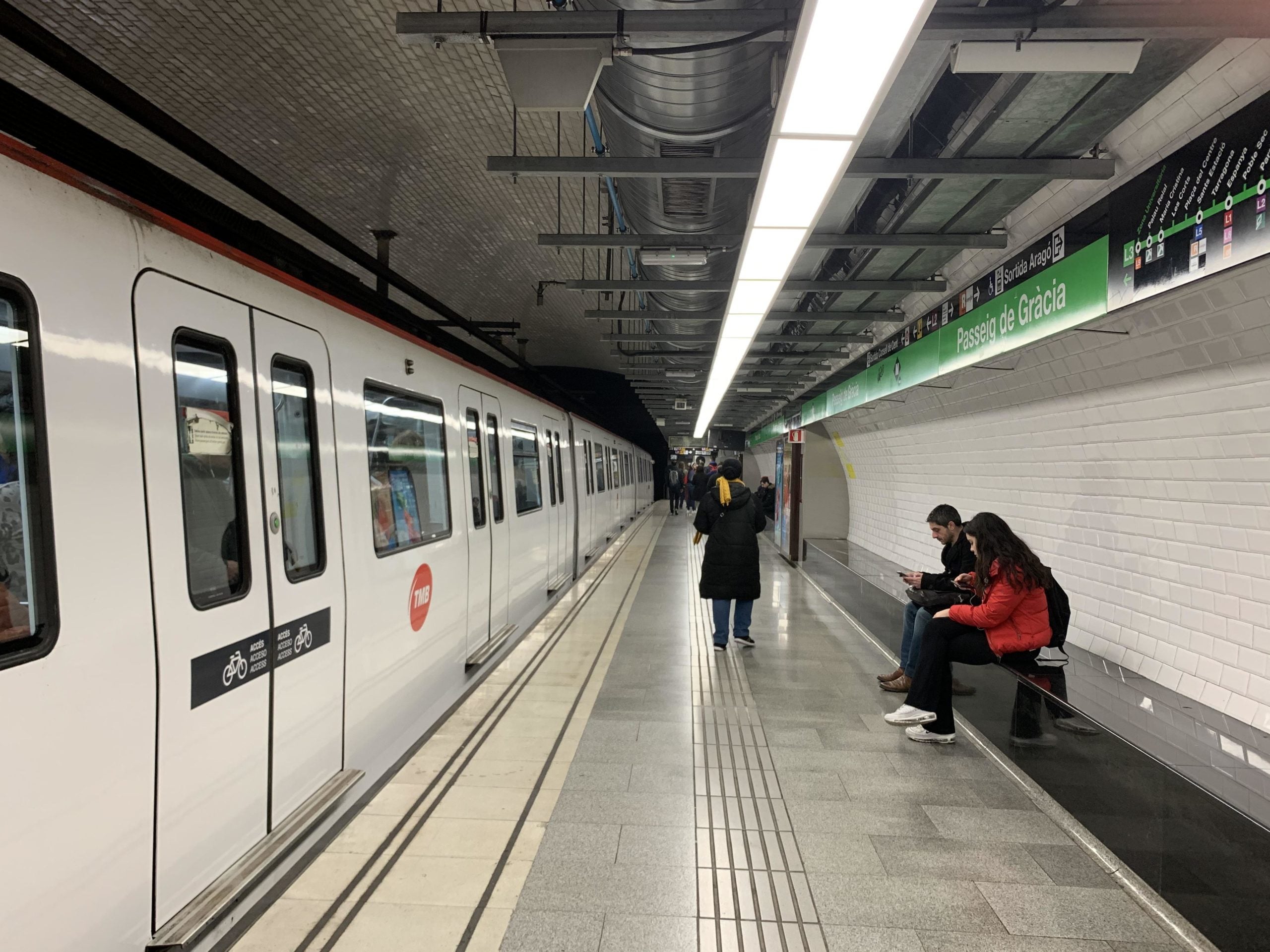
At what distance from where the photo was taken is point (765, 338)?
25.6 feet

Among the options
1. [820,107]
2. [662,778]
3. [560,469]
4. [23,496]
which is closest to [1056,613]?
[662,778]

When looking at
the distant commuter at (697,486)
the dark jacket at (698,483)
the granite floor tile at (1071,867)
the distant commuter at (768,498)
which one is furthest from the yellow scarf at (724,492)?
the dark jacket at (698,483)

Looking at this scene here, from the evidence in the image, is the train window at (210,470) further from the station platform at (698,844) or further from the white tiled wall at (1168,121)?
the white tiled wall at (1168,121)

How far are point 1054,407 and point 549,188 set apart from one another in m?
4.33

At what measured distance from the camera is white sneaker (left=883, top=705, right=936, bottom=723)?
420cm

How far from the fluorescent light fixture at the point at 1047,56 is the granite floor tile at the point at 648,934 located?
10.3 ft

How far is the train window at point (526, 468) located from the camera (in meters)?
6.51

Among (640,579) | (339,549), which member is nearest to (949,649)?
(339,549)

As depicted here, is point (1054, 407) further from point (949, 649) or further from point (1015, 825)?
point (1015, 825)

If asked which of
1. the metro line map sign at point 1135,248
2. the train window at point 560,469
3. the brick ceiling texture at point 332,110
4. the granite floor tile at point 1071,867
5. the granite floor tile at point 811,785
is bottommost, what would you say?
the granite floor tile at point 1071,867

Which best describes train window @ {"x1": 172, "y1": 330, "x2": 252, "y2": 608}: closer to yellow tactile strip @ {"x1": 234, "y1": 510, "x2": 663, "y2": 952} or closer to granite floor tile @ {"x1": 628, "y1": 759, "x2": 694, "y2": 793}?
yellow tactile strip @ {"x1": 234, "y1": 510, "x2": 663, "y2": 952}

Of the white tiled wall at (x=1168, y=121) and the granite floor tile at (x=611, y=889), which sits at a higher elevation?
the white tiled wall at (x=1168, y=121)

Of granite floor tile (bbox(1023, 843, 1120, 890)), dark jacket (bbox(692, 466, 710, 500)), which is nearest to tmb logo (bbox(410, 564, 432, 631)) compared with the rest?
granite floor tile (bbox(1023, 843, 1120, 890))

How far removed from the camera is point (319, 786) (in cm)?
287
